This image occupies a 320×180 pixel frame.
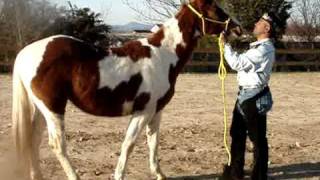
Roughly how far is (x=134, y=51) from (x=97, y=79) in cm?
50

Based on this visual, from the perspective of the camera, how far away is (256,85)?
5.86 metres

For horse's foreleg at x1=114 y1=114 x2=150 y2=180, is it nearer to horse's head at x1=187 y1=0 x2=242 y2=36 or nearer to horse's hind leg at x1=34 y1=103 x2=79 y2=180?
horse's hind leg at x1=34 y1=103 x2=79 y2=180

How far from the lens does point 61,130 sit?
5.37 metres

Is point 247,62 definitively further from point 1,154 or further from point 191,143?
point 1,154

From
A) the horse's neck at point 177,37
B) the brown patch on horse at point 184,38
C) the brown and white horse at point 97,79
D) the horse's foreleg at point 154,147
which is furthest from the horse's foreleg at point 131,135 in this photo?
the horse's neck at point 177,37

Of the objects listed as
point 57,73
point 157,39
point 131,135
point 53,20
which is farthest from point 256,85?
point 53,20

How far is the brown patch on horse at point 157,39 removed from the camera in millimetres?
5742

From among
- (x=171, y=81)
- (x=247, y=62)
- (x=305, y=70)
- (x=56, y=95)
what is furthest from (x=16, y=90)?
(x=305, y=70)

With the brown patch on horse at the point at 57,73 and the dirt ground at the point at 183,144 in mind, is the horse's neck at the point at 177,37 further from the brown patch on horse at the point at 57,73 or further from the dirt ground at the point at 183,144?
the dirt ground at the point at 183,144

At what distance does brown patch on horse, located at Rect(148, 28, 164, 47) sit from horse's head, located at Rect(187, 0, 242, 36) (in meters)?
0.38

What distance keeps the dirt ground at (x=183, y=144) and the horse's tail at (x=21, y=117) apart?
1.56 ft

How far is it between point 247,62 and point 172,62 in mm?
747

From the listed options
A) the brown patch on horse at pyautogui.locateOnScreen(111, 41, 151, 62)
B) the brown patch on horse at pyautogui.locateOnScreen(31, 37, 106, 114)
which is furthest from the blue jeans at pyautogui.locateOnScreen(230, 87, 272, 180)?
the brown patch on horse at pyautogui.locateOnScreen(31, 37, 106, 114)

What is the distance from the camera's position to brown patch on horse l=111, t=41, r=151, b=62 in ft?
18.2
